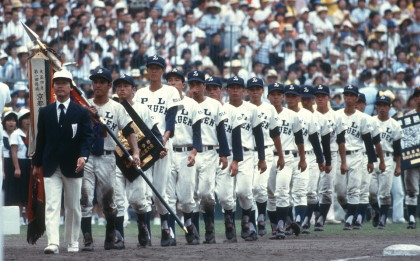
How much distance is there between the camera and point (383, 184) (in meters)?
20.8

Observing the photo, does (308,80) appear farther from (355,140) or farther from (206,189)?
(206,189)

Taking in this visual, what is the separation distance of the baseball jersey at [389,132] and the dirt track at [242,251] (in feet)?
14.6

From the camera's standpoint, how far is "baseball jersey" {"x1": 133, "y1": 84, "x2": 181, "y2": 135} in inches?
583

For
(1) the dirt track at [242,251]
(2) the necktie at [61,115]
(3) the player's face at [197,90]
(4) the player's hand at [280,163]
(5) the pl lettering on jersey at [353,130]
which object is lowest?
(1) the dirt track at [242,251]

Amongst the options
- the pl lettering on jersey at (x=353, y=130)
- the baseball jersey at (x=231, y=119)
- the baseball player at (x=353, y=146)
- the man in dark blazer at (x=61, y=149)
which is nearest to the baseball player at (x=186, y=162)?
the baseball jersey at (x=231, y=119)

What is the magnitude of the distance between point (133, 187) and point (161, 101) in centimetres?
133

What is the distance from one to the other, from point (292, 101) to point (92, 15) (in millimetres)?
7195

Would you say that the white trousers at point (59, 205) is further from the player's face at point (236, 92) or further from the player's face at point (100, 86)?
the player's face at point (236, 92)

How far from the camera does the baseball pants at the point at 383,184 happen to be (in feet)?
68.0

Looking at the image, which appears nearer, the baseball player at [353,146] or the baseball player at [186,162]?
the baseball player at [186,162]

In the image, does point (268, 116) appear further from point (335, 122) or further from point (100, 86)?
point (100, 86)

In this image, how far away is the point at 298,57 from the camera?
25.3 meters

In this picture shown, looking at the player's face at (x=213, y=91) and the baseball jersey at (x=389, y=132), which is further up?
the player's face at (x=213, y=91)

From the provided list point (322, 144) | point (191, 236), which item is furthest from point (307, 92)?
point (191, 236)
